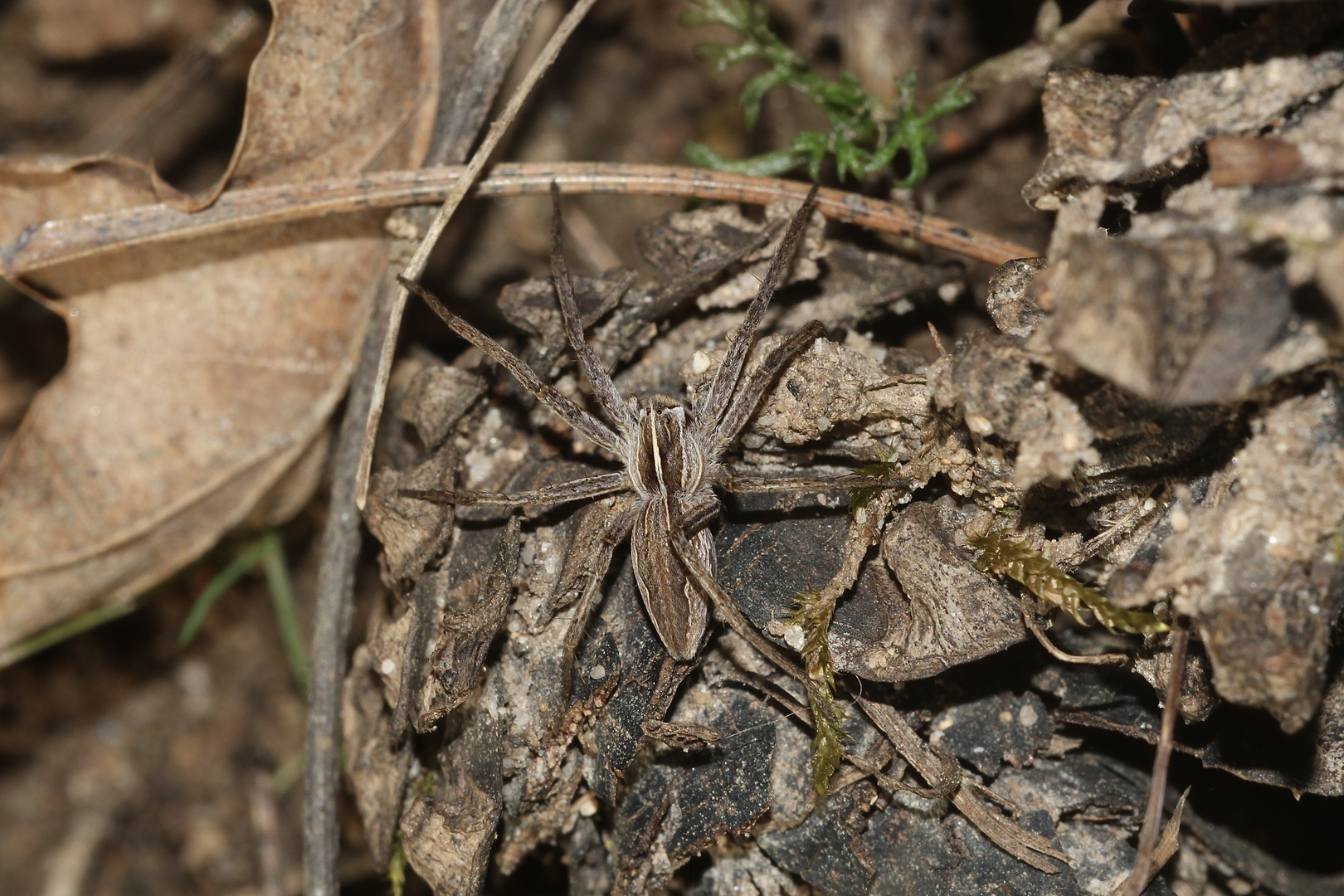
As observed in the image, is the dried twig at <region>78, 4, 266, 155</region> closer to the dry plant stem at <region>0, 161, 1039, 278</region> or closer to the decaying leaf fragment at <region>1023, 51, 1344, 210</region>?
the dry plant stem at <region>0, 161, 1039, 278</region>

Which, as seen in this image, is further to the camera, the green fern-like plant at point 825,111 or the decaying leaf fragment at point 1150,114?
the green fern-like plant at point 825,111

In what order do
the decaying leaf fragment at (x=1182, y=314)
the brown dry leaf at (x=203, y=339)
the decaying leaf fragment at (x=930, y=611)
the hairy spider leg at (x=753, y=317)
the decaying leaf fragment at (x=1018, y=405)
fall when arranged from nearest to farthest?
the decaying leaf fragment at (x=1182, y=314)
the decaying leaf fragment at (x=1018, y=405)
the decaying leaf fragment at (x=930, y=611)
the hairy spider leg at (x=753, y=317)
the brown dry leaf at (x=203, y=339)

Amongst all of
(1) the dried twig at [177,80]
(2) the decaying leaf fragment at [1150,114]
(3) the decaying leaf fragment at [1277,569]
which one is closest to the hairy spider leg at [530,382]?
(2) the decaying leaf fragment at [1150,114]

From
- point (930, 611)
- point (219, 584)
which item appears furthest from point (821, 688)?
point (219, 584)

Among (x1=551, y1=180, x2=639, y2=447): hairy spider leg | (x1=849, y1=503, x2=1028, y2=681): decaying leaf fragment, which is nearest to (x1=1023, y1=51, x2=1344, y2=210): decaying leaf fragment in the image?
(x1=849, y1=503, x2=1028, y2=681): decaying leaf fragment

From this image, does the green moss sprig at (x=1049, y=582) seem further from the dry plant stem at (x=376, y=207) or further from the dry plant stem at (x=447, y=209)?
the dry plant stem at (x=447, y=209)

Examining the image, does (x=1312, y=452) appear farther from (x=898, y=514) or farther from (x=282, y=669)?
(x=282, y=669)

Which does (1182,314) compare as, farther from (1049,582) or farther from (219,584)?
(219,584)
